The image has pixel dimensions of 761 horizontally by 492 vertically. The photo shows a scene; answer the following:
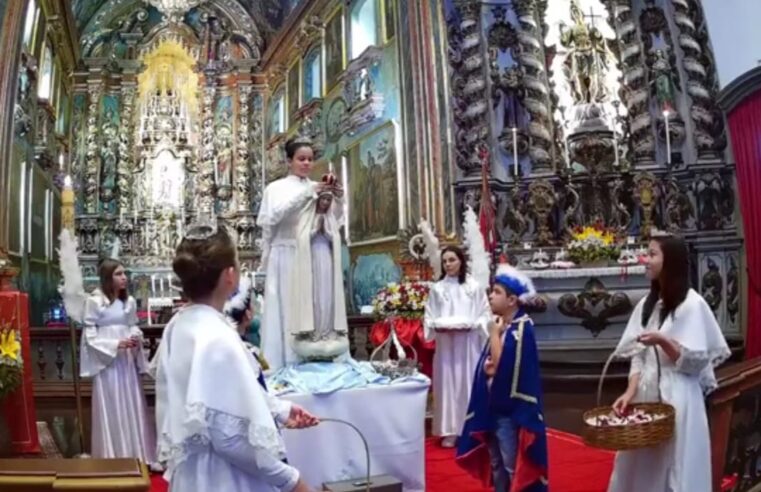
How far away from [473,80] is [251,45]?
45.6 feet

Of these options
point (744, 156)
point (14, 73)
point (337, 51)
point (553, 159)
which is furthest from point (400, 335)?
point (337, 51)

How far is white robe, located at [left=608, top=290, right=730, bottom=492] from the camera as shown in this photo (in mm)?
3490

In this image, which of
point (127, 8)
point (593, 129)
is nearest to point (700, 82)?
point (593, 129)

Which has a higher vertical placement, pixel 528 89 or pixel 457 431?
pixel 528 89

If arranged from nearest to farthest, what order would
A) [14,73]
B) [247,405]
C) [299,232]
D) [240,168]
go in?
[247,405], [299,232], [14,73], [240,168]

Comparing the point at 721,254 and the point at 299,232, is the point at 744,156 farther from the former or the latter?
the point at 299,232

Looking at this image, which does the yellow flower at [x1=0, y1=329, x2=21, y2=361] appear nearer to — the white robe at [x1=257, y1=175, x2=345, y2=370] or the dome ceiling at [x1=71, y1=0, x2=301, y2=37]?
the white robe at [x1=257, y1=175, x2=345, y2=370]

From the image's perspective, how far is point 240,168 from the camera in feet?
73.7

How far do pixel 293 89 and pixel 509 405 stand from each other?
17.3 m

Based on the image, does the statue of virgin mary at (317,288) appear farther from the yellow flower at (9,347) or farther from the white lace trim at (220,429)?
the white lace trim at (220,429)

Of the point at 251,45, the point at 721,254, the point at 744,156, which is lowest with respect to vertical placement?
the point at 721,254

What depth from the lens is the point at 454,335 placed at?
21.7ft

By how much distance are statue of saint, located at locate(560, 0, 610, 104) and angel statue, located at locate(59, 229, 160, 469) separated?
7.93 meters

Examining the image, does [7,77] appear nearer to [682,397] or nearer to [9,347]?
[9,347]
